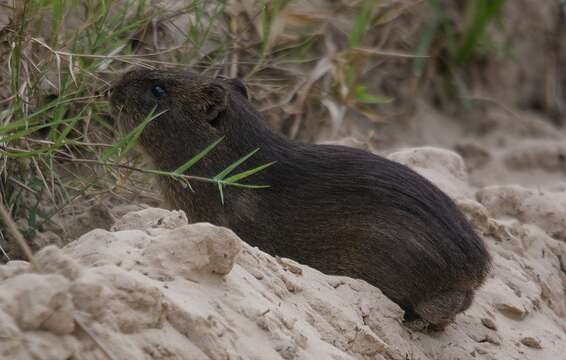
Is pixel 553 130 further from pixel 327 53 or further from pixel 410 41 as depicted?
pixel 327 53

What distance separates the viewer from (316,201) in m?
4.87

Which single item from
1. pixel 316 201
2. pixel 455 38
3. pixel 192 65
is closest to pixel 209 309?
pixel 316 201

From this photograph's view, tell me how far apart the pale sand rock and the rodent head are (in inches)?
53.9

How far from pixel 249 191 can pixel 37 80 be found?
1175 millimetres

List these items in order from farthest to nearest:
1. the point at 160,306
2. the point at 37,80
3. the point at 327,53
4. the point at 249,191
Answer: the point at 327,53, the point at 249,191, the point at 37,80, the point at 160,306

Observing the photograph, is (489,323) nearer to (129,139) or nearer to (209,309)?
(129,139)

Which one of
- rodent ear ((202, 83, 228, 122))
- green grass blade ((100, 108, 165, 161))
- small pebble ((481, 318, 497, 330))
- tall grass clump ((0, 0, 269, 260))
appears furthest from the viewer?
rodent ear ((202, 83, 228, 122))

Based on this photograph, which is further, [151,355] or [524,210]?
[524,210]

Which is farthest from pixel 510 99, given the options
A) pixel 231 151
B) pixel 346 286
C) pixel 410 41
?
pixel 346 286

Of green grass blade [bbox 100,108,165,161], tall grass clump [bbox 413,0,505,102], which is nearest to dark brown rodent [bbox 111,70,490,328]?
green grass blade [bbox 100,108,165,161]

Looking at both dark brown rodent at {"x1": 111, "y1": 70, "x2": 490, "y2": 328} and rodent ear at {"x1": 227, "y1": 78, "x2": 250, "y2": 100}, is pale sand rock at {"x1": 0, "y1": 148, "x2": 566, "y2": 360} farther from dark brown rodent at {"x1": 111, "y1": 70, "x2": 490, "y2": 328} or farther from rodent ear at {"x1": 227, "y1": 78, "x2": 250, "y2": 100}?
→ rodent ear at {"x1": 227, "y1": 78, "x2": 250, "y2": 100}

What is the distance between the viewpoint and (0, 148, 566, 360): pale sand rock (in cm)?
263

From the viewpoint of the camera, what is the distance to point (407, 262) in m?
4.57

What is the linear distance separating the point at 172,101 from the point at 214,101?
0.27m
